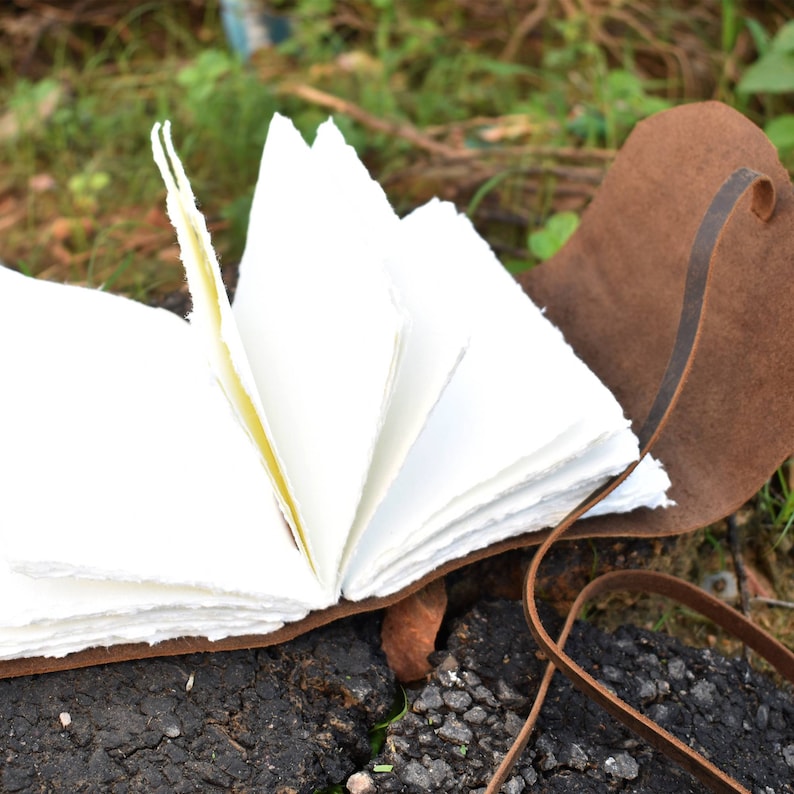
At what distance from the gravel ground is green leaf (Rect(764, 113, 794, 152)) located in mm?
1426

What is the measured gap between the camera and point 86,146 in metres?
2.72

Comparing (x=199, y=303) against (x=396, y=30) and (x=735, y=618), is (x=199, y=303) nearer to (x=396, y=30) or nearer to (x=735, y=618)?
(x=735, y=618)

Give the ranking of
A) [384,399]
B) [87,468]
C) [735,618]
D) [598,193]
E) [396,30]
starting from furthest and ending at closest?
[396,30]
[598,193]
[735,618]
[87,468]
[384,399]

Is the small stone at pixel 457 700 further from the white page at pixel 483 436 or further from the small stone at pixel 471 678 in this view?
the white page at pixel 483 436

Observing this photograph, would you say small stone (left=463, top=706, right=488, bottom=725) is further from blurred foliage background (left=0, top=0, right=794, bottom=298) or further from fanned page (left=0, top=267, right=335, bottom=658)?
blurred foliage background (left=0, top=0, right=794, bottom=298)

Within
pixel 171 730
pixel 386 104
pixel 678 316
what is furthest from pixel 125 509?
pixel 386 104

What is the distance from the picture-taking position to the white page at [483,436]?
3.22ft

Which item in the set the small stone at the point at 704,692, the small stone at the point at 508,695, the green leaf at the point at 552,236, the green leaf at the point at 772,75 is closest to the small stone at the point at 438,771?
the small stone at the point at 508,695

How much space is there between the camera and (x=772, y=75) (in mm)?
2029

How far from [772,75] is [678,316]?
1.09 m

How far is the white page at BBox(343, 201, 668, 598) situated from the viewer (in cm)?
98

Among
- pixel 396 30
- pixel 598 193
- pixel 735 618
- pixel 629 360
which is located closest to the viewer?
pixel 735 618

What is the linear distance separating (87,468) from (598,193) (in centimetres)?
94

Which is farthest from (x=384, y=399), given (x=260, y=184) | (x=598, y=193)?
(x=598, y=193)
